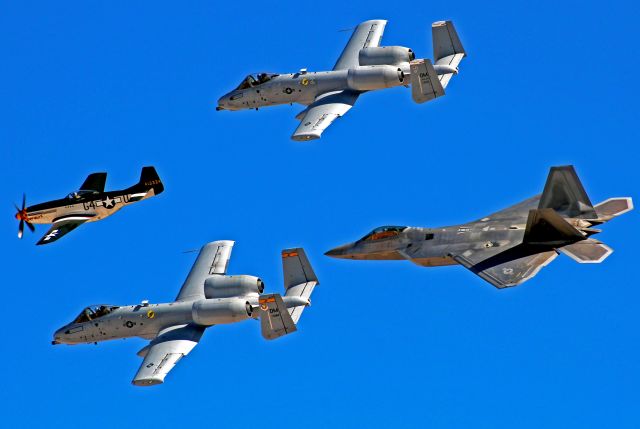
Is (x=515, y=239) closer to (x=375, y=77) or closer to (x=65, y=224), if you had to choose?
(x=375, y=77)

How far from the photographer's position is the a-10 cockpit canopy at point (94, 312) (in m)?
113

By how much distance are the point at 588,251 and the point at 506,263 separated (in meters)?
4.28

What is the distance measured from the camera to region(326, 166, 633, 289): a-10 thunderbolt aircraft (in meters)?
107

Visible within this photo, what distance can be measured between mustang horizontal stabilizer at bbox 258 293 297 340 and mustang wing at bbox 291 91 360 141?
51.0ft

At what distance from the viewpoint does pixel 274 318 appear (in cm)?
10631

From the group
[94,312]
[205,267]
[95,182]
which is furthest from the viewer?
[95,182]

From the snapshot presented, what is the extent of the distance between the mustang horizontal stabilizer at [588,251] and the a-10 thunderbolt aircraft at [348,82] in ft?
49.3

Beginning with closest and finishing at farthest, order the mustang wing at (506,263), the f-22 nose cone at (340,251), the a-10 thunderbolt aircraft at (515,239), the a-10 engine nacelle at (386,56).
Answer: the mustang wing at (506,263) → the a-10 thunderbolt aircraft at (515,239) → the f-22 nose cone at (340,251) → the a-10 engine nacelle at (386,56)

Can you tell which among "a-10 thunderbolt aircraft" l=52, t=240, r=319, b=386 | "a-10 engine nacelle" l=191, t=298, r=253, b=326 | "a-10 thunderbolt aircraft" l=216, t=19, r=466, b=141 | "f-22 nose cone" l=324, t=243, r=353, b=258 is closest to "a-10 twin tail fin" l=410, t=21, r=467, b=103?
"a-10 thunderbolt aircraft" l=216, t=19, r=466, b=141

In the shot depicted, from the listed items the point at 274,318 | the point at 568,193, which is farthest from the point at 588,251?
the point at 274,318

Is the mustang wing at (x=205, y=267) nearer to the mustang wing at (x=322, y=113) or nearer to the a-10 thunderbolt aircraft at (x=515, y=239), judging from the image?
the a-10 thunderbolt aircraft at (x=515, y=239)

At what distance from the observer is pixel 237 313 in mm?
109562

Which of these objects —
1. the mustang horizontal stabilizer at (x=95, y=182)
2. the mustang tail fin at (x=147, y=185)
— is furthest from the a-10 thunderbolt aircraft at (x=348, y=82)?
the mustang horizontal stabilizer at (x=95, y=182)

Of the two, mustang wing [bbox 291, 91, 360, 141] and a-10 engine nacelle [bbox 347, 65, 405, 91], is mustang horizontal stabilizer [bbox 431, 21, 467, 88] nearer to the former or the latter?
a-10 engine nacelle [bbox 347, 65, 405, 91]
